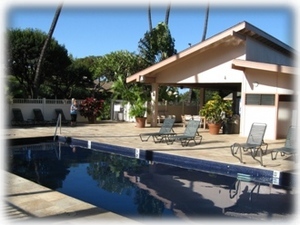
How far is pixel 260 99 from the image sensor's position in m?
14.5

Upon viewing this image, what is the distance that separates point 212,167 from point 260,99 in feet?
22.1

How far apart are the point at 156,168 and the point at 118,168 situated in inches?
46.8

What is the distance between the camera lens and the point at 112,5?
7.67 metres

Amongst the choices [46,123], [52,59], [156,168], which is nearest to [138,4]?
[156,168]

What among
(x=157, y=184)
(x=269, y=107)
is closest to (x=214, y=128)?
(x=269, y=107)

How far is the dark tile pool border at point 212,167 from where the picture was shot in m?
7.89

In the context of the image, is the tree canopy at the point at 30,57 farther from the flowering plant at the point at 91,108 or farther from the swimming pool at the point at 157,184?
the swimming pool at the point at 157,184

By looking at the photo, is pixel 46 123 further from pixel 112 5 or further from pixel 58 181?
pixel 112 5

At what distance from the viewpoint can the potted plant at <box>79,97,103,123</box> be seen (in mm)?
20953

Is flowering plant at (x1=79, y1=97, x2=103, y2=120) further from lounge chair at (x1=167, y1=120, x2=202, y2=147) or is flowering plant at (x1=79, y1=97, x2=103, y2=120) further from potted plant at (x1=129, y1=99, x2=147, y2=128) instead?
lounge chair at (x1=167, y1=120, x2=202, y2=147)

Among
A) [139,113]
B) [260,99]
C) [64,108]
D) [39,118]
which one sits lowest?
[39,118]

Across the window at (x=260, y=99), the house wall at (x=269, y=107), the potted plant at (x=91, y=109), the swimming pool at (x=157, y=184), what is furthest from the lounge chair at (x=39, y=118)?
the window at (x=260, y=99)

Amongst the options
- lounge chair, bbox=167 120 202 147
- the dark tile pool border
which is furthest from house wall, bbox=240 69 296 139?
the dark tile pool border

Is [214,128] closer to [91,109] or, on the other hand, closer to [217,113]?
[217,113]
